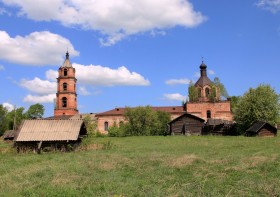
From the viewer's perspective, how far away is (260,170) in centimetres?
1394

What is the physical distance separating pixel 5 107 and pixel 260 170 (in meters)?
82.1

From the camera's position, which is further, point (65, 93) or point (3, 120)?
point (3, 120)

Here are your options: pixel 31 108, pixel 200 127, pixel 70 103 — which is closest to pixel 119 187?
pixel 200 127

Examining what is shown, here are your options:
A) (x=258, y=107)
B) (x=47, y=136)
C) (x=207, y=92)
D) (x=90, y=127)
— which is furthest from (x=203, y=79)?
(x=47, y=136)

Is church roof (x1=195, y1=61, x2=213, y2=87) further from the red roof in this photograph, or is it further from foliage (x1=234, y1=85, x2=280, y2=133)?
foliage (x1=234, y1=85, x2=280, y2=133)

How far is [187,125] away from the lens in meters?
58.2

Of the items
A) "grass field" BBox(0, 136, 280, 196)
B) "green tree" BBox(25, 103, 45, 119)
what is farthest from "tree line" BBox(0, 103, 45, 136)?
"grass field" BBox(0, 136, 280, 196)

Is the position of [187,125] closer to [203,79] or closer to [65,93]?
[203,79]

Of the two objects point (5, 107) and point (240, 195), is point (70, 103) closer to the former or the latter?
point (5, 107)

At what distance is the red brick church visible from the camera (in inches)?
2709

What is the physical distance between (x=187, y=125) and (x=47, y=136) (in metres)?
35.0

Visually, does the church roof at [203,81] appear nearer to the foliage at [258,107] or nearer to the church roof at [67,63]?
the foliage at [258,107]

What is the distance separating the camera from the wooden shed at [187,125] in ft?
190

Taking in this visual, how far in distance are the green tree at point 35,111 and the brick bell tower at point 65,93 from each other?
95.6ft
